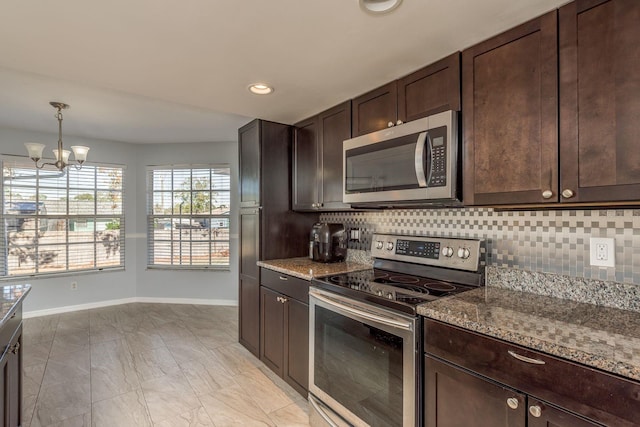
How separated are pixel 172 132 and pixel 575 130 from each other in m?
4.12

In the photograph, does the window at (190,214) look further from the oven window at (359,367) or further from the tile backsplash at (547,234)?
the tile backsplash at (547,234)

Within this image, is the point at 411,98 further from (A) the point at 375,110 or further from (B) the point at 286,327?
(B) the point at 286,327

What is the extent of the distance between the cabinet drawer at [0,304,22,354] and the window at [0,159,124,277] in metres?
3.17

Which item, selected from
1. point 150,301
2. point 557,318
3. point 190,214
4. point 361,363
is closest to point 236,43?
point 361,363

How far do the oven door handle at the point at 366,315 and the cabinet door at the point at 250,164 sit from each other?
127 cm

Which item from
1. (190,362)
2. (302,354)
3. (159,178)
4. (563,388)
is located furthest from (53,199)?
(563,388)

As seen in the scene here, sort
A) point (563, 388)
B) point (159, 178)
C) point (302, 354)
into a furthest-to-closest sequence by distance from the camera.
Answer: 1. point (159, 178)
2. point (302, 354)
3. point (563, 388)

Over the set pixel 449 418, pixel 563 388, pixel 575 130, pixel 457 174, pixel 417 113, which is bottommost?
pixel 449 418

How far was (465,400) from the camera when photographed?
1.25 m

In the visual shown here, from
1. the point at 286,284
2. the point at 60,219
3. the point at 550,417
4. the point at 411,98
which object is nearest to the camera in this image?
the point at 550,417

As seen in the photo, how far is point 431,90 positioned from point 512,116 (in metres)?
Result: 0.49

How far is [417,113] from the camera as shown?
5.99 feet

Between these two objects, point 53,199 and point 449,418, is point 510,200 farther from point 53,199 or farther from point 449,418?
point 53,199

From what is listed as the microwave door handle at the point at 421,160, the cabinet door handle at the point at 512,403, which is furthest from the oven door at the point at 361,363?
the microwave door handle at the point at 421,160
